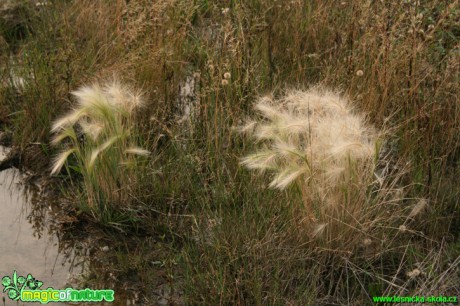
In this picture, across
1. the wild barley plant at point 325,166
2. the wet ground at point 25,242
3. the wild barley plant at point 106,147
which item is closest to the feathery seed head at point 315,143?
the wild barley plant at point 325,166

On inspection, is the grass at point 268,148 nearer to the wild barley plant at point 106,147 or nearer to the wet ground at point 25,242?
the wild barley plant at point 106,147

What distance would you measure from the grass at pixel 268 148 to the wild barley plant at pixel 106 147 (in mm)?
12

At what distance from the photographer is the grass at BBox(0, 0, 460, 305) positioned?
112 inches

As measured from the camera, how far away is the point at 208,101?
3.71 m

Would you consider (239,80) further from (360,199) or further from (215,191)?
(360,199)

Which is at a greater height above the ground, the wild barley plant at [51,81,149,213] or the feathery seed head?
the wild barley plant at [51,81,149,213]

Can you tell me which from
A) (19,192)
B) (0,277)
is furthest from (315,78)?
(0,277)

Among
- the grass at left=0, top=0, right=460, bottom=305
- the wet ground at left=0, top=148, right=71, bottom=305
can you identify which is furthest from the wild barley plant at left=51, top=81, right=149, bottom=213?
the wet ground at left=0, top=148, right=71, bottom=305

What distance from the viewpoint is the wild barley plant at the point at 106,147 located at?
3.29 m

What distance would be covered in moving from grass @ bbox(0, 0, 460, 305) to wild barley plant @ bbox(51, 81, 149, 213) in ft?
0.04

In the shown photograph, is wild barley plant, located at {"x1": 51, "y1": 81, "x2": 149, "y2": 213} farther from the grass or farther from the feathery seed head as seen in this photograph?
the feathery seed head

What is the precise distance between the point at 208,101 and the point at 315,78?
2.85ft

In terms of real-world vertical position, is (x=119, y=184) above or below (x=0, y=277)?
above

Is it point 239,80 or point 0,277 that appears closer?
point 0,277
